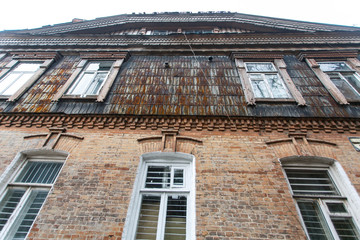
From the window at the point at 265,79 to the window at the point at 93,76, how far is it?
4.61m

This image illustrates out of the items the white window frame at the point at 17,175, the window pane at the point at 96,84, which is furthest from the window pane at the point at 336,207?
the window pane at the point at 96,84

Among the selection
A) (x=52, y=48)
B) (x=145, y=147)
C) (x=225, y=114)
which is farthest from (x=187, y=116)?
(x=52, y=48)

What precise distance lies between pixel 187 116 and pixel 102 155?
8.10ft

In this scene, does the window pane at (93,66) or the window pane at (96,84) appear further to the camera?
the window pane at (93,66)

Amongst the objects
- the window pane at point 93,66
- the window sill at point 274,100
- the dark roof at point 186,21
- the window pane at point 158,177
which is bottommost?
the window pane at point 158,177

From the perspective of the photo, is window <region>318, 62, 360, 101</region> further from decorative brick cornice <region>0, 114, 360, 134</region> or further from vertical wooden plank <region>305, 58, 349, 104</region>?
decorative brick cornice <region>0, 114, 360, 134</region>

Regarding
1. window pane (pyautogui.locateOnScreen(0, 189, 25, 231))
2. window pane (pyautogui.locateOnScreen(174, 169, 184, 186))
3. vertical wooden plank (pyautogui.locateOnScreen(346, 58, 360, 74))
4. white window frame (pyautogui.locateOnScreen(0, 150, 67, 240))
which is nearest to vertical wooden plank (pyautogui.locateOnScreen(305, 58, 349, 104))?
vertical wooden plank (pyautogui.locateOnScreen(346, 58, 360, 74))

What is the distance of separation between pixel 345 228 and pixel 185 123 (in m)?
4.11

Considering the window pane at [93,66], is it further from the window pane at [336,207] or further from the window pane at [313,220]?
the window pane at [336,207]

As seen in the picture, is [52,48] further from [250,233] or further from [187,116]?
[250,233]

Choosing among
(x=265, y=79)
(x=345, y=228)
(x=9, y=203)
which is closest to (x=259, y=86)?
(x=265, y=79)

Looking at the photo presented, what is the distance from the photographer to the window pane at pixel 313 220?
381 centimetres

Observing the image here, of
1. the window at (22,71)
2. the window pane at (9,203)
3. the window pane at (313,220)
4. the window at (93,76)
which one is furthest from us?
the window at (22,71)

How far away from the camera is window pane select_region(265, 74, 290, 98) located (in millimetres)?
6277
